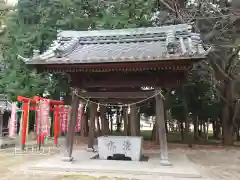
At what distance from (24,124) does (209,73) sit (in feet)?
36.3

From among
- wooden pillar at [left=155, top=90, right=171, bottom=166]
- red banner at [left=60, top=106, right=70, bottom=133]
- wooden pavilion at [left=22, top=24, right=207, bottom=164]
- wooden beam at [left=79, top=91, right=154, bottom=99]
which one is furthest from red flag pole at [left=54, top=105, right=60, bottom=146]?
wooden pillar at [left=155, top=90, right=171, bottom=166]

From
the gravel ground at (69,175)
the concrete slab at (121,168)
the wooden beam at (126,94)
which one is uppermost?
the wooden beam at (126,94)

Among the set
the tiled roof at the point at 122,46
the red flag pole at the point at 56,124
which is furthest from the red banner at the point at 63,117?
the tiled roof at the point at 122,46

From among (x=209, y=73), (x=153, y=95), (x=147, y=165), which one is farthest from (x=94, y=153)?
(x=209, y=73)

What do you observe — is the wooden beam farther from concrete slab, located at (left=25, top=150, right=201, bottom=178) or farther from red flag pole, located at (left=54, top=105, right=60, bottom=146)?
red flag pole, located at (left=54, top=105, right=60, bottom=146)

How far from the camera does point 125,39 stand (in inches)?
411

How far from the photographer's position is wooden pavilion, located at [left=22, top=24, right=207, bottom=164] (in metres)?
7.95

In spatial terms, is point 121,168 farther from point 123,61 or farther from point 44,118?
→ point 44,118

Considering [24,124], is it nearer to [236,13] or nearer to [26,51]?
[26,51]

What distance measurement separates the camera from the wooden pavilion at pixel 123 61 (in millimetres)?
7949

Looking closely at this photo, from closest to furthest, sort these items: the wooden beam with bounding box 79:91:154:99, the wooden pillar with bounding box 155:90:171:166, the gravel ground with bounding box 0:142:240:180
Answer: the gravel ground with bounding box 0:142:240:180 → the wooden pillar with bounding box 155:90:171:166 → the wooden beam with bounding box 79:91:154:99

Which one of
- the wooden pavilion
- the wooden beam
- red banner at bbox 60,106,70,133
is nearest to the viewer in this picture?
the wooden pavilion

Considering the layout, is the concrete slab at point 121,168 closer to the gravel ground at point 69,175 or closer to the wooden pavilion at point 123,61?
the gravel ground at point 69,175

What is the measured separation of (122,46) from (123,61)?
2386 millimetres
